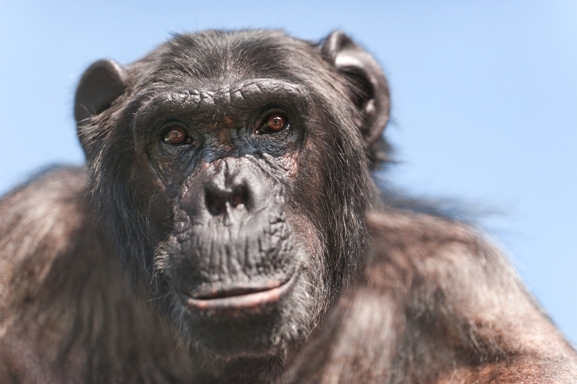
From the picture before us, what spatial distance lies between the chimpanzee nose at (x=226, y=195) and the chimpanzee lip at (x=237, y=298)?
0.46 metres

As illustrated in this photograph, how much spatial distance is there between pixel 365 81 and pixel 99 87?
6.73 ft

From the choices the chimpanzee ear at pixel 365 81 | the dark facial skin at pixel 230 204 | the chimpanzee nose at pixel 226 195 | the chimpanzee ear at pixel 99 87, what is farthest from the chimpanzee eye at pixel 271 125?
the chimpanzee ear at pixel 99 87

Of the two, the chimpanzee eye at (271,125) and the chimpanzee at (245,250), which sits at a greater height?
the chimpanzee eye at (271,125)

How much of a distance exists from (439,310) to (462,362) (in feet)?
1.45

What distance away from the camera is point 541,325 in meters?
6.25

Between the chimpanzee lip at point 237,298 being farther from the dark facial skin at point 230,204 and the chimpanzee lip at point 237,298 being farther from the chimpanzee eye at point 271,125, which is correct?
the chimpanzee eye at point 271,125

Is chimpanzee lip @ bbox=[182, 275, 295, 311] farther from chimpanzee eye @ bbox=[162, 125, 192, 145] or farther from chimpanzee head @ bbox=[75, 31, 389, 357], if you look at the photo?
chimpanzee eye @ bbox=[162, 125, 192, 145]

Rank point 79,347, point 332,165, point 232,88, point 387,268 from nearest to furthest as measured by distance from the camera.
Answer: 1. point 232,88
2. point 332,165
3. point 79,347
4. point 387,268

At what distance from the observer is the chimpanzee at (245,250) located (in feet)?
15.0

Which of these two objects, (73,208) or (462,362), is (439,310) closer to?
(462,362)

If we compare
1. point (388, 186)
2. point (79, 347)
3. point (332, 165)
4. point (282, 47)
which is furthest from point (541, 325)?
point (79, 347)

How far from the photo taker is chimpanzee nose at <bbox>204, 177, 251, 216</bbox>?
4.53m

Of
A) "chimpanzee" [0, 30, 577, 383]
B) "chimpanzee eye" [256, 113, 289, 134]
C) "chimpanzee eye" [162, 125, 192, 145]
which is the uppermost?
"chimpanzee eye" [256, 113, 289, 134]

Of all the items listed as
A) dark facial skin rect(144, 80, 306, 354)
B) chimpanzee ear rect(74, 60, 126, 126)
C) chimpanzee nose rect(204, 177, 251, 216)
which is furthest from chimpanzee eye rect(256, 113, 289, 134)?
chimpanzee ear rect(74, 60, 126, 126)
